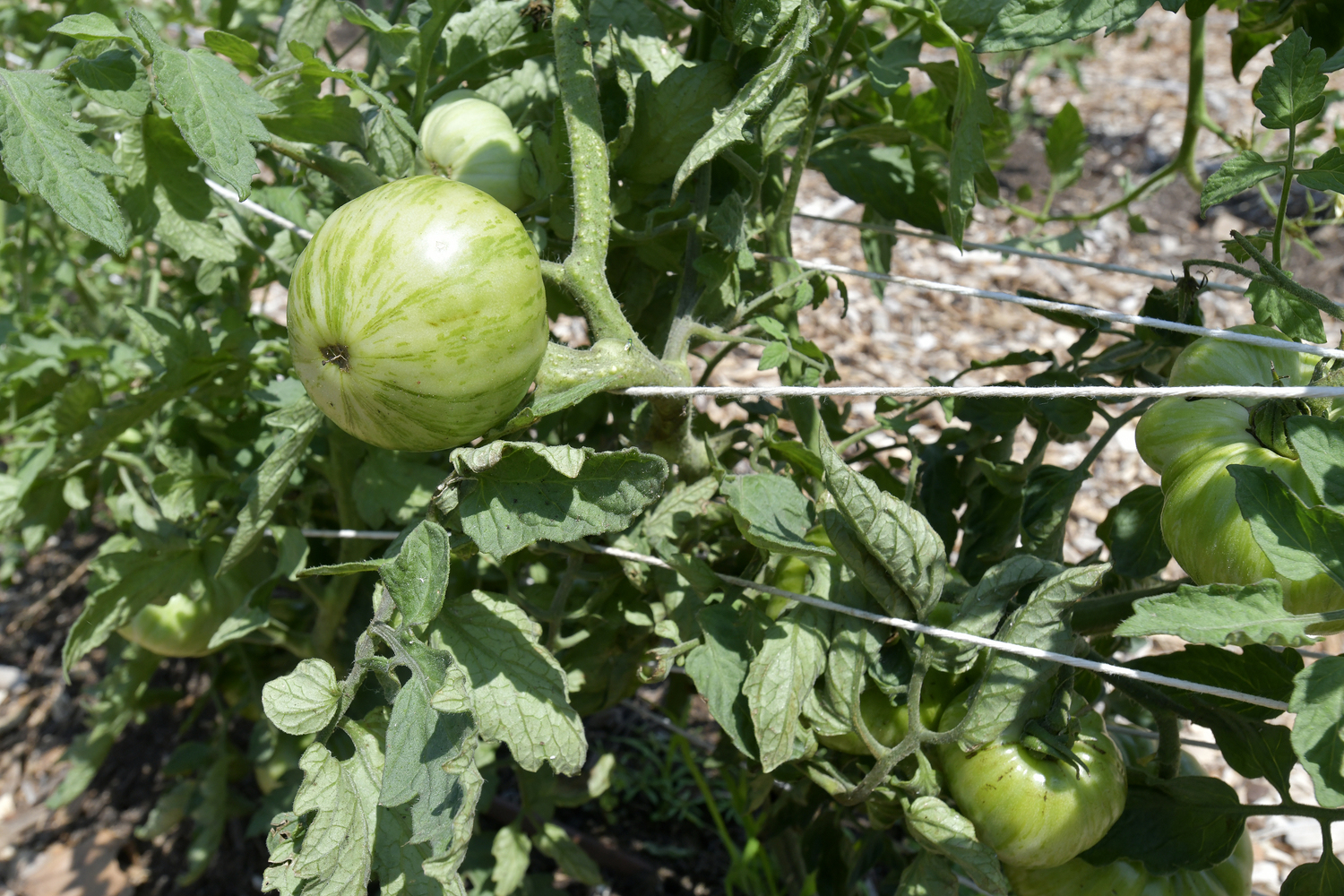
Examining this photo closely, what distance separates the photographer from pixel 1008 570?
0.92 m

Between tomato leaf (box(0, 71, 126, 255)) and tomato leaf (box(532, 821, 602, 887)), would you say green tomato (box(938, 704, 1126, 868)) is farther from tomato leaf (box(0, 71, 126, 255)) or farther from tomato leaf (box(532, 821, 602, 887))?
tomato leaf (box(0, 71, 126, 255))

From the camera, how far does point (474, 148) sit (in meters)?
1.01

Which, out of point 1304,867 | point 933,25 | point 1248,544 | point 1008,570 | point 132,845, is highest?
point 933,25

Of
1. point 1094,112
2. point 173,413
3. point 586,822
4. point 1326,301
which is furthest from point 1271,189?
point 173,413

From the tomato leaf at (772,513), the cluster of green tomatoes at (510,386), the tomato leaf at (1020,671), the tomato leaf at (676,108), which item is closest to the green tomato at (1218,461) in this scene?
the cluster of green tomatoes at (510,386)

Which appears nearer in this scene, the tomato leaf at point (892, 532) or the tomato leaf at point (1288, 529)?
the tomato leaf at point (1288, 529)

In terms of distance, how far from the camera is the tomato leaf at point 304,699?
78 cm

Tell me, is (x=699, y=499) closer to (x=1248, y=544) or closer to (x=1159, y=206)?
(x=1248, y=544)

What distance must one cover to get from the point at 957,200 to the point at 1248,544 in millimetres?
397

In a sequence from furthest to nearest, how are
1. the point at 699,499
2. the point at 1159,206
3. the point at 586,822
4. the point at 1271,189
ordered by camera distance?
1. the point at 1159,206
2. the point at 1271,189
3. the point at 586,822
4. the point at 699,499

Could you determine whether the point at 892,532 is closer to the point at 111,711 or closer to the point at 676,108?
the point at 676,108

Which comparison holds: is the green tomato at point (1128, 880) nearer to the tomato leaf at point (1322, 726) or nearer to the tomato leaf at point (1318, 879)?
the tomato leaf at point (1318, 879)

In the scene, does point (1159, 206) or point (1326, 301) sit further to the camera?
point (1159, 206)

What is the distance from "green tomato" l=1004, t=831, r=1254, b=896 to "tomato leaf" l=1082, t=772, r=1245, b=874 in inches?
1.4
